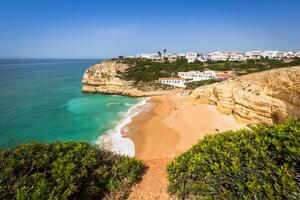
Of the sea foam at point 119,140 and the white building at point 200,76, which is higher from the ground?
the white building at point 200,76

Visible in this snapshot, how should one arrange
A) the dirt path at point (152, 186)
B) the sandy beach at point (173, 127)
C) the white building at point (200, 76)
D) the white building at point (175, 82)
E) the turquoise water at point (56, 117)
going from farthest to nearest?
1. the white building at point (200, 76)
2. the white building at point (175, 82)
3. the turquoise water at point (56, 117)
4. the sandy beach at point (173, 127)
5. the dirt path at point (152, 186)

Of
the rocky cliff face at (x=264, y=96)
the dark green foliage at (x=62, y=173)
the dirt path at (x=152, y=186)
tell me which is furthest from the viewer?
the rocky cliff face at (x=264, y=96)

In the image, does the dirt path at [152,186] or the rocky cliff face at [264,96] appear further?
the rocky cliff face at [264,96]

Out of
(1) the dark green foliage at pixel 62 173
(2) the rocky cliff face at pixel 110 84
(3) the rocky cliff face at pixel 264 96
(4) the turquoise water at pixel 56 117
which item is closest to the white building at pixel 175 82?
(2) the rocky cliff face at pixel 110 84

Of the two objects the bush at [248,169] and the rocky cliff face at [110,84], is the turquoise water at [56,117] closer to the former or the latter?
the rocky cliff face at [110,84]

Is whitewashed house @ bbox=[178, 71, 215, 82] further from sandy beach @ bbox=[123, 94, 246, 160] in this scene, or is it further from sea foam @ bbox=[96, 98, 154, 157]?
sea foam @ bbox=[96, 98, 154, 157]

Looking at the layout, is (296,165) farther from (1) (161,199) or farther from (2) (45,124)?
(2) (45,124)

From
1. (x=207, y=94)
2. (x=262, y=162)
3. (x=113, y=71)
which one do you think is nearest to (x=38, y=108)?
(x=113, y=71)

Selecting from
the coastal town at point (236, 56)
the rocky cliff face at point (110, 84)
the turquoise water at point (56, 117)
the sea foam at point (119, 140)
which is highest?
the coastal town at point (236, 56)
